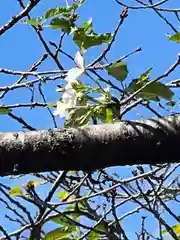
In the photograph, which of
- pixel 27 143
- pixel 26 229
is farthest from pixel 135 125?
pixel 26 229

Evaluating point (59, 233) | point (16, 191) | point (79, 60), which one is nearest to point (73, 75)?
point (79, 60)

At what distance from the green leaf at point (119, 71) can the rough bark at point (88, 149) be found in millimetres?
273

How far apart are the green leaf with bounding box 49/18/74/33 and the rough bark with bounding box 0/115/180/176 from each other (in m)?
0.51

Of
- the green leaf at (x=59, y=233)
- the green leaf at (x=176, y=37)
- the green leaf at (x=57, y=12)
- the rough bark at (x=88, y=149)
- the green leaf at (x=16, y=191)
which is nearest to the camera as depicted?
the rough bark at (x=88, y=149)

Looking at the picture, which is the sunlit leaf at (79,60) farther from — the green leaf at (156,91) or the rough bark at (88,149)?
the rough bark at (88,149)

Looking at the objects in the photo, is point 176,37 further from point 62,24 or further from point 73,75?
point 62,24

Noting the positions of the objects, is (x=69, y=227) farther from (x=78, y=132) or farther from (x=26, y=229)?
(x=78, y=132)

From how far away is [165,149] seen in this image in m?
0.76

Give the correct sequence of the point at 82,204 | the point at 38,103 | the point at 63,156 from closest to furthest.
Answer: the point at 63,156 → the point at 38,103 → the point at 82,204

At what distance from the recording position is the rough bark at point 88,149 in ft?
2.45

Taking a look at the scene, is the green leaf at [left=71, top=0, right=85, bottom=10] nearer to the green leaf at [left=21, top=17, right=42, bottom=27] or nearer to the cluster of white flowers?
the green leaf at [left=21, top=17, right=42, bottom=27]

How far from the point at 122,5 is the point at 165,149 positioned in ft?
3.70

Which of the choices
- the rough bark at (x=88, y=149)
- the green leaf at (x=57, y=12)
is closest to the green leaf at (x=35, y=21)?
the green leaf at (x=57, y=12)

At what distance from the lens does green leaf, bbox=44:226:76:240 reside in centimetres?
139
